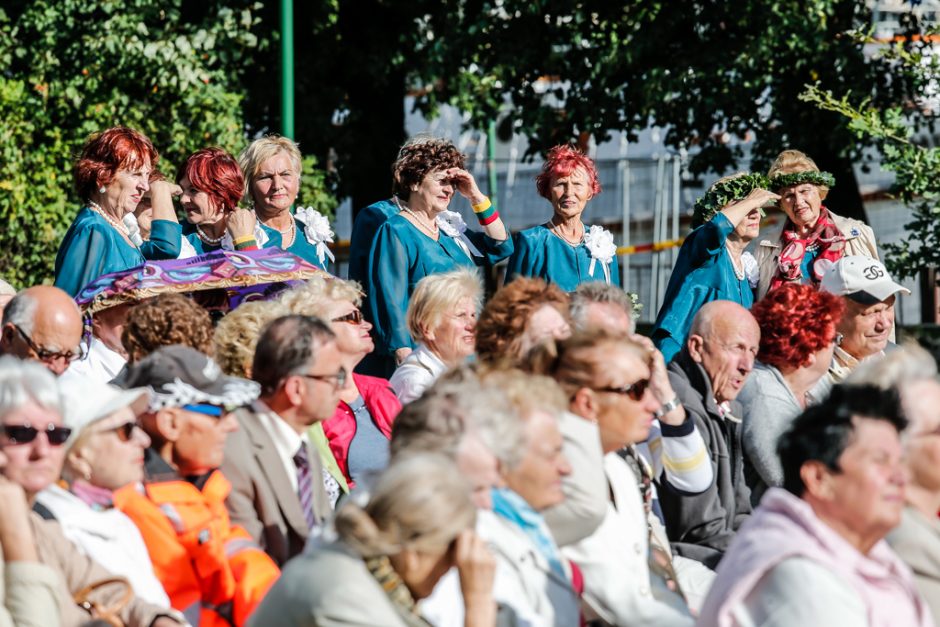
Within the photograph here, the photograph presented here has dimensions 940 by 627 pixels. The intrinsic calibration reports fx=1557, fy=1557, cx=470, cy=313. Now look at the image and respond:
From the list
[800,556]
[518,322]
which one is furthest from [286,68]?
[800,556]

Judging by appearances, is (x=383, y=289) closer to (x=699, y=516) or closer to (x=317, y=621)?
(x=699, y=516)

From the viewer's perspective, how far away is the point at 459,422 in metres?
4.14

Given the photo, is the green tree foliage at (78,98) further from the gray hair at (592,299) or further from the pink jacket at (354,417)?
the gray hair at (592,299)

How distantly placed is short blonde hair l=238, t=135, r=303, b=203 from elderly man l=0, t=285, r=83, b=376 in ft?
7.82

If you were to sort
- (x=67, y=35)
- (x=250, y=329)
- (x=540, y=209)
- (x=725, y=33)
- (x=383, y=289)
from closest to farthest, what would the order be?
(x=250, y=329) < (x=383, y=289) < (x=67, y=35) < (x=725, y=33) < (x=540, y=209)

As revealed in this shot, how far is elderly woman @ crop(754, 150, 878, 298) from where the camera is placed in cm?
873

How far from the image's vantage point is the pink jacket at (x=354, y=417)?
233 inches

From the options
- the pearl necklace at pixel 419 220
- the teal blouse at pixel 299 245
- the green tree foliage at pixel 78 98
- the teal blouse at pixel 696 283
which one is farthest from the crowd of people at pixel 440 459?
the green tree foliage at pixel 78 98

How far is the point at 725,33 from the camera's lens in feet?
51.5

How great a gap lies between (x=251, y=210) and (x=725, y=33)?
9061 mm

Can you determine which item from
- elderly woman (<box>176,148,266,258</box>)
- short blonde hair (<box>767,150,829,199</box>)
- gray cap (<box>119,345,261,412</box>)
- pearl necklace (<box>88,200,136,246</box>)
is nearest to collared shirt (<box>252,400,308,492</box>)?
gray cap (<box>119,345,261,412</box>)

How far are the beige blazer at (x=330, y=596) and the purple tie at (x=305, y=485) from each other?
1230 millimetres

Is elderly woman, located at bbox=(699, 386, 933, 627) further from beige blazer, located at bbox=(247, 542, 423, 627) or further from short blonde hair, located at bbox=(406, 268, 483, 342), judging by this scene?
short blonde hair, located at bbox=(406, 268, 483, 342)

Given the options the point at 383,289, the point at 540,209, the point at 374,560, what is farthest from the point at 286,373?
the point at 540,209
